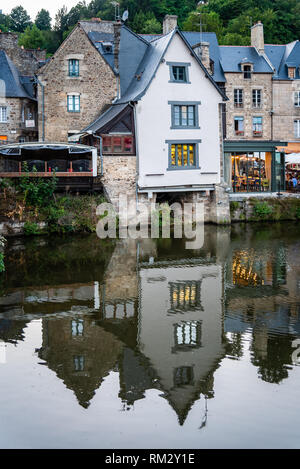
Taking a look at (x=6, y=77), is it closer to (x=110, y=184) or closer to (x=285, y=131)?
(x=110, y=184)

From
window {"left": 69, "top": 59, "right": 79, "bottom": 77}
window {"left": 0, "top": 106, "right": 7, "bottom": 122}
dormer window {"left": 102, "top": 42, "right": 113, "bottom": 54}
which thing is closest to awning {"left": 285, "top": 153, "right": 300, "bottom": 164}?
dormer window {"left": 102, "top": 42, "right": 113, "bottom": 54}

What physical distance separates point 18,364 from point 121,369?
199 cm

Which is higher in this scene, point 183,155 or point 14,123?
point 14,123

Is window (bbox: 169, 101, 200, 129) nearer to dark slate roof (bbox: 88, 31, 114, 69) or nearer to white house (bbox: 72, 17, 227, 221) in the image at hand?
white house (bbox: 72, 17, 227, 221)

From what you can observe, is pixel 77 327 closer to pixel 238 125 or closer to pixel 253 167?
pixel 253 167

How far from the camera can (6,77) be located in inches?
1329

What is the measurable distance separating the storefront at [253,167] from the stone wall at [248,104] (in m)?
3.13

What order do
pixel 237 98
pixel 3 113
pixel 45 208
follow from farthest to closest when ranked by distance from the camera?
pixel 237 98
pixel 3 113
pixel 45 208

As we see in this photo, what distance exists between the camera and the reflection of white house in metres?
9.98

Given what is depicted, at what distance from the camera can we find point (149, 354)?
1124 centimetres

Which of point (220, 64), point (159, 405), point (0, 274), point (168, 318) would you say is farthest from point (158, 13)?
point (159, 405)

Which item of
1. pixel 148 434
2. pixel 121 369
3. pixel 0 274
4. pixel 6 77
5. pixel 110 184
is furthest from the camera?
pixel 6 77

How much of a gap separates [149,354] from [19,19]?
232 feet

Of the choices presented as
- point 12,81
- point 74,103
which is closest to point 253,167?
point 74,103
